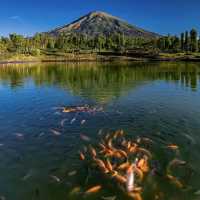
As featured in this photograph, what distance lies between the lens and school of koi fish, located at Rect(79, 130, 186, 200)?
56.3 feet

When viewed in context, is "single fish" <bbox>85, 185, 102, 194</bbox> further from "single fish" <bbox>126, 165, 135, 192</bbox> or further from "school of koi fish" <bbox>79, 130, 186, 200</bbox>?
"single fish" <bbox>126, 165, 135, 192</bbox>

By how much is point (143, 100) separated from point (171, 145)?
20859mm

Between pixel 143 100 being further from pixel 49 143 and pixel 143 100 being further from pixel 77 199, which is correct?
pixel 77 199

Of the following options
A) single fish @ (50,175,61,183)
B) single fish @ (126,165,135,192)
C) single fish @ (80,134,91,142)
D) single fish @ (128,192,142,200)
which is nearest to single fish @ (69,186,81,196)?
single fish @ (50,175,61,183)

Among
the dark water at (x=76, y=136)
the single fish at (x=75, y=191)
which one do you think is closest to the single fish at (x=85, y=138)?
the dark water at (x=76, y=136)

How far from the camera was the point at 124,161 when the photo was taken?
68.2 feet

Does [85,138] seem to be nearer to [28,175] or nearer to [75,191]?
[28,175]

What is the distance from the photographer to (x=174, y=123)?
30828 millimetres

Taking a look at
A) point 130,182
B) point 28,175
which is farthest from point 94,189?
point 28,175

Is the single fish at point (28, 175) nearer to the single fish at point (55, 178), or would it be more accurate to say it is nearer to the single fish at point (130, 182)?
the single fish at point (55, 178)

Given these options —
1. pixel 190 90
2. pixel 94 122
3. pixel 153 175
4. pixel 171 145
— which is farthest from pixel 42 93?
pixel 153 175

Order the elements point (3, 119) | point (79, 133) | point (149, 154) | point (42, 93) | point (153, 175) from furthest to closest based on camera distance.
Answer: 1. point (42, 93)
2. point (3, 119)
3. point (79, 133)
4. point (149, 154)
5. point (153, 175)

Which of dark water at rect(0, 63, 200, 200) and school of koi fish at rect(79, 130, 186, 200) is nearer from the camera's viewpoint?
school of koi fish at rect(79, 130, 186, 200)

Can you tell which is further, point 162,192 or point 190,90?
point 190,90
